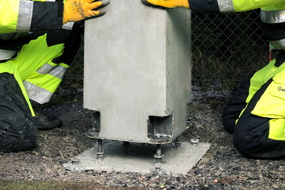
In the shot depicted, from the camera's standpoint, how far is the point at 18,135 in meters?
3.61

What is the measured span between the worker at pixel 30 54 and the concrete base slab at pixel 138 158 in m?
0.44

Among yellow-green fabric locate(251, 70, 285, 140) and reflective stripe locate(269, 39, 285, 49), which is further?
reflective stripe locate(269, 39, 285, 49)

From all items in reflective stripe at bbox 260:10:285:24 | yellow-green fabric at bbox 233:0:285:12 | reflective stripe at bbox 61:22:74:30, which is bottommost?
reflective stripe at bbox 61:22:74:30

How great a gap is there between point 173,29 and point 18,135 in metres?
1.18

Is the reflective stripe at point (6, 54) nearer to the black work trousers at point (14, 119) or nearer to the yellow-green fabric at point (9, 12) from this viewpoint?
the black work trousers at point (14, 119)

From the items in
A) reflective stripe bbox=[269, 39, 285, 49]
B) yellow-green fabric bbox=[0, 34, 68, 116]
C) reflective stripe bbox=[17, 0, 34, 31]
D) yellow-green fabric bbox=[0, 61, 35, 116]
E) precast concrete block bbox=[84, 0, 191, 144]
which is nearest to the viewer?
precast concrete block bbox=[84, 0, 191, 144]

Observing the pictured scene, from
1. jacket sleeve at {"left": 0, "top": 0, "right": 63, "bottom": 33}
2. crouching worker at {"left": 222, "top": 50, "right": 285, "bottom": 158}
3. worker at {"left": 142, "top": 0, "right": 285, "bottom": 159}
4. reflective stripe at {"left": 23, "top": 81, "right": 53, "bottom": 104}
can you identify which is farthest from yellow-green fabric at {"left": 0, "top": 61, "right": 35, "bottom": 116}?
crouching worker at {"left": 222, "top": 50, "right": 285, "bottom": 158}

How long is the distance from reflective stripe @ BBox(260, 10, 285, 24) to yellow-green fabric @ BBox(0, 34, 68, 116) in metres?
1.47

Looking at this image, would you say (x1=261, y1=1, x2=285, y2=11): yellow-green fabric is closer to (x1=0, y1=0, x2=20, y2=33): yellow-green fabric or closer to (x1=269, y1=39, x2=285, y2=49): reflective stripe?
(x1=269, y1=39, x2=285, y2=49): reflective stripe

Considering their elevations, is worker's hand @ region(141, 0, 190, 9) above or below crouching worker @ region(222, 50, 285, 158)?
above

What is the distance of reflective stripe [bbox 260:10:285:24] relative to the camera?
3.65m

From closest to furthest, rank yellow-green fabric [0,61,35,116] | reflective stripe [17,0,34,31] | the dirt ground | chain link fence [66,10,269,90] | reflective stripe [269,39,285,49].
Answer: the dirt ground → reflective stripe [17,0,34,31] → reflective stripe [269,39,285,49] → yellow-green fabric [0,61,35,116] → chain link fence [66,10,269,90]

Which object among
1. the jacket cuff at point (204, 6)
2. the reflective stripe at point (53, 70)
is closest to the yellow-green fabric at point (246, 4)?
the jacket cuff at point (204, 6)

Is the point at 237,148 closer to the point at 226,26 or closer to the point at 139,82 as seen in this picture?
the point at 139,82
